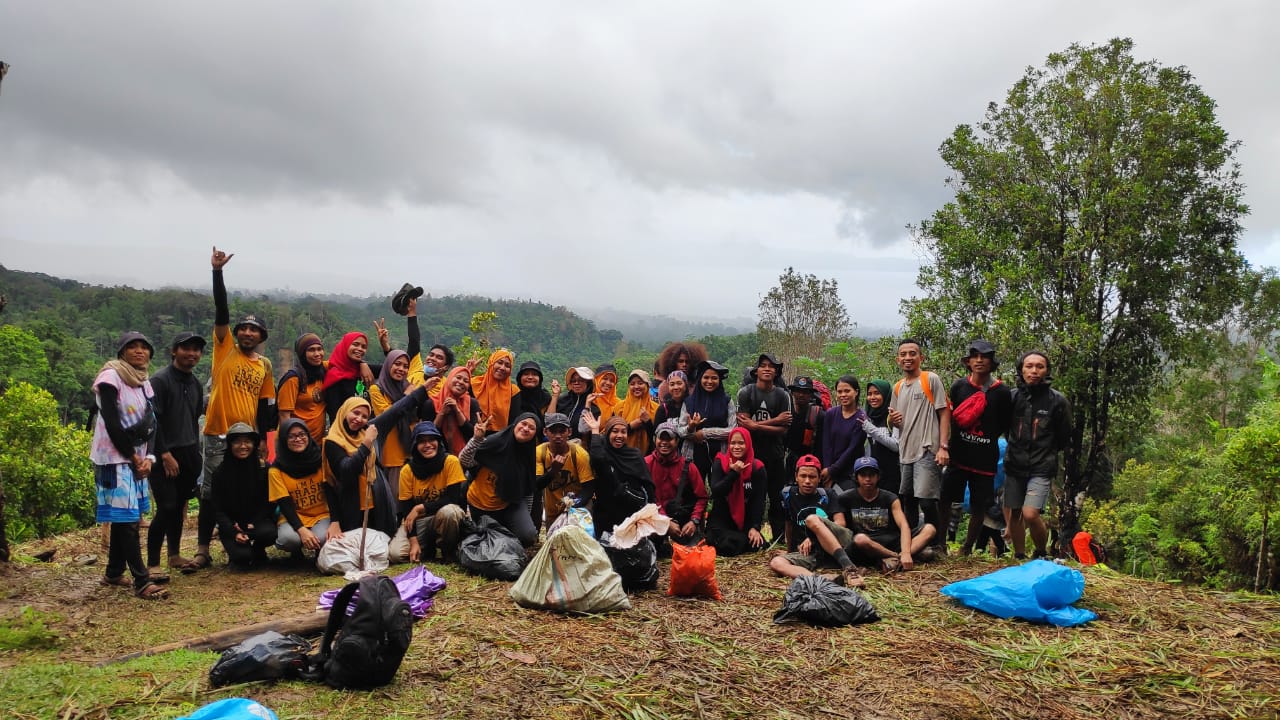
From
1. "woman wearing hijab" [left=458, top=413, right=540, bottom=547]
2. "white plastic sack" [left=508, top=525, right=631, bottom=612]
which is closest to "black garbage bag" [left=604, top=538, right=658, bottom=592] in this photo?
"white plastic sack" [left=508, top=525, right=631, bottom=612]

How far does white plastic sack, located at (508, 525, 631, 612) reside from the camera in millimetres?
5094

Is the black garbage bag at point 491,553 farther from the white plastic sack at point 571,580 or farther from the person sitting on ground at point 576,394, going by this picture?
the person sitting on ground at point 576,394

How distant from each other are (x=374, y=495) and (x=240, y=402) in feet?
4.60

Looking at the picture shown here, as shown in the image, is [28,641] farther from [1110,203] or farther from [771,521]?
[1110,203]

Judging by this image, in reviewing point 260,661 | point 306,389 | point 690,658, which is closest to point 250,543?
point 306,389

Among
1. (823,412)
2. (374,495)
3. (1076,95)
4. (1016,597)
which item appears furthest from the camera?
(1076,95)

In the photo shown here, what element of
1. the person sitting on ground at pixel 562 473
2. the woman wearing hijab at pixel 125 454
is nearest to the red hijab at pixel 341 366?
the woman wearing hijab at pixel 125 454

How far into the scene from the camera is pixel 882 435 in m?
6.91

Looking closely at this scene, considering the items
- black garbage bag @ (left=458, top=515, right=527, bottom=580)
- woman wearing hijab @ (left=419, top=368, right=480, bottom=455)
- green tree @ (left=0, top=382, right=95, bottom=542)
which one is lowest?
green tree @ (left=0, top=382, right=95, bottom=542)

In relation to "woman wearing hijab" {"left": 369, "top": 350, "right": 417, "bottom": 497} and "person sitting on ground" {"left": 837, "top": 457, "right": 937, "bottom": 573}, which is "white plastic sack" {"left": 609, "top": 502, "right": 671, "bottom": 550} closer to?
"person sitting on ground" {"left": 837, "top": 457, "right": 937, "bottom": 573}

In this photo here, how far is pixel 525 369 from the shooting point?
7.84 meters

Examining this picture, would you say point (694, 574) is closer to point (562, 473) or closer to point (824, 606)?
point (824, 606)

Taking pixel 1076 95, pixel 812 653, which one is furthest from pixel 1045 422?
pixel 1076 95

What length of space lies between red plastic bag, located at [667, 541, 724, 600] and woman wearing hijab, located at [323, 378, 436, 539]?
Answer: 2.70 metres
